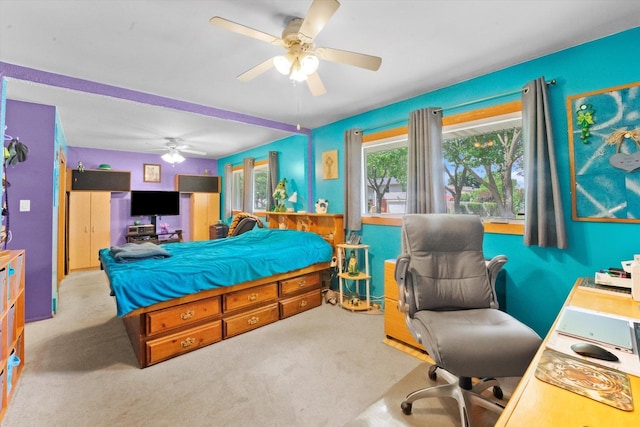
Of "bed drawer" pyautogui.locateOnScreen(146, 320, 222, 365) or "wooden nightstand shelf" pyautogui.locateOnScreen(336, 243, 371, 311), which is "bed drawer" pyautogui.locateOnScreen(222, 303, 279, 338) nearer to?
"bed drawer" pyautogui.locateOnScreen(146, 320, 222, 365)

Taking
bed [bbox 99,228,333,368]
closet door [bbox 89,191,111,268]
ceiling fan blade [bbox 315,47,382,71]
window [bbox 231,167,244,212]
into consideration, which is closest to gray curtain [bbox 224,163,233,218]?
window [bbox 231,167,244,212]

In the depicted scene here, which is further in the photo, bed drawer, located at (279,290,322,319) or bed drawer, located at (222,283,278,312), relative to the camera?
bed drawer, located at (279,290,322,319)

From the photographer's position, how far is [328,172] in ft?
13.5

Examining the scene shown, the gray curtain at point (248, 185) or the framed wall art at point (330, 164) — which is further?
the gray curtain at point (248, 185)

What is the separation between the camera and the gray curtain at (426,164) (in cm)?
283

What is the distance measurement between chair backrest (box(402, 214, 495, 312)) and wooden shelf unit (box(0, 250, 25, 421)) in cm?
248

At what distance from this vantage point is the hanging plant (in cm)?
205

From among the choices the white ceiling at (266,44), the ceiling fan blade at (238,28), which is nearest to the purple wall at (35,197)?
the white ceiling at (266,44)

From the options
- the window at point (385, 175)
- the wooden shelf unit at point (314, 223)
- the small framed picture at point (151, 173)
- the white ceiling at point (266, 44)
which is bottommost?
the wooden shelf unit at point (314, 223)

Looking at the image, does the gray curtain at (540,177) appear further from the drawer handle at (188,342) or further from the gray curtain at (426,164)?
the drawer handle at (188,342)

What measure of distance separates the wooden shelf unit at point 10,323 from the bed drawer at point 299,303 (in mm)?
2075

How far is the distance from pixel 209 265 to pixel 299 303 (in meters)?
1.24

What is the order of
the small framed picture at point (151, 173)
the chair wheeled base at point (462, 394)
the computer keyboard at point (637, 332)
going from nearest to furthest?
1. the computer keyboard at point (637, 332)
2. the chair wheeled base at point (462, 394)
3. the small framed picture at point (151, 173)

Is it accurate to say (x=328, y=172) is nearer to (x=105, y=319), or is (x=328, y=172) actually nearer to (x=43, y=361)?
(x=105, y=319)
